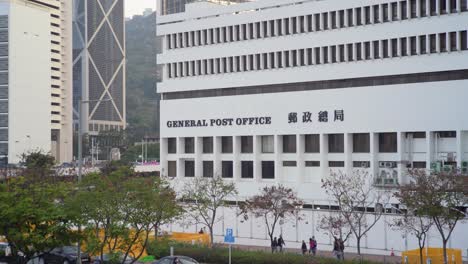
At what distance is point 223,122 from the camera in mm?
74562

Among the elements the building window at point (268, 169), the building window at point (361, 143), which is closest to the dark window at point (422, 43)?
the building window at point (361, 143)

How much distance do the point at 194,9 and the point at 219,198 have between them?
29344mm

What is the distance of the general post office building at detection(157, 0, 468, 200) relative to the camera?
60.2 m

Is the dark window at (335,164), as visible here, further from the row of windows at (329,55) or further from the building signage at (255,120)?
the row of windows at (329,55)

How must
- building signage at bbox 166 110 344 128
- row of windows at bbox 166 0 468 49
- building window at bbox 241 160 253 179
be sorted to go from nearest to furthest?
row of windows at bbox 166 0 468 49
building signage at bbox 166 110 344 128
building window at bbox 241 160 253 179

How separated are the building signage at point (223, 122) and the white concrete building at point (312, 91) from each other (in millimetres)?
107

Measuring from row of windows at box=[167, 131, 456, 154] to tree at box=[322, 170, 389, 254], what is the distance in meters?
3.10

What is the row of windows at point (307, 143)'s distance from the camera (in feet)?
208

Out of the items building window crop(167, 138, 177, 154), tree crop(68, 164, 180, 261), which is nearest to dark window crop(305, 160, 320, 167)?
building window crop(167, 138, 177, 154)

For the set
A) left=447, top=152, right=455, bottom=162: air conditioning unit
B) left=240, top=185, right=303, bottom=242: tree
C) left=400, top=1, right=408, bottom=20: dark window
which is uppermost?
left=400, top=1, right=408, bottom=20: dark window

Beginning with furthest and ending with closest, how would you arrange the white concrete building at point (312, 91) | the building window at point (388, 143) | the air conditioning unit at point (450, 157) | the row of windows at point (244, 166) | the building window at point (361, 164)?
the row of windows at point (244, 166), the building window at point (361, 164), the building window at point (388, 143), the white concrete building at point (312, 91), the air conditioning unit at point (450, 157)

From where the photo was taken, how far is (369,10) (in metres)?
64.6

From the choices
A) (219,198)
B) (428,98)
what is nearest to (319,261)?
(219,198)

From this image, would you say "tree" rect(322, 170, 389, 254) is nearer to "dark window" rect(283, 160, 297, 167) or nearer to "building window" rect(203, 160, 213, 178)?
"dark window" rect(283, 160, 297, 167)
